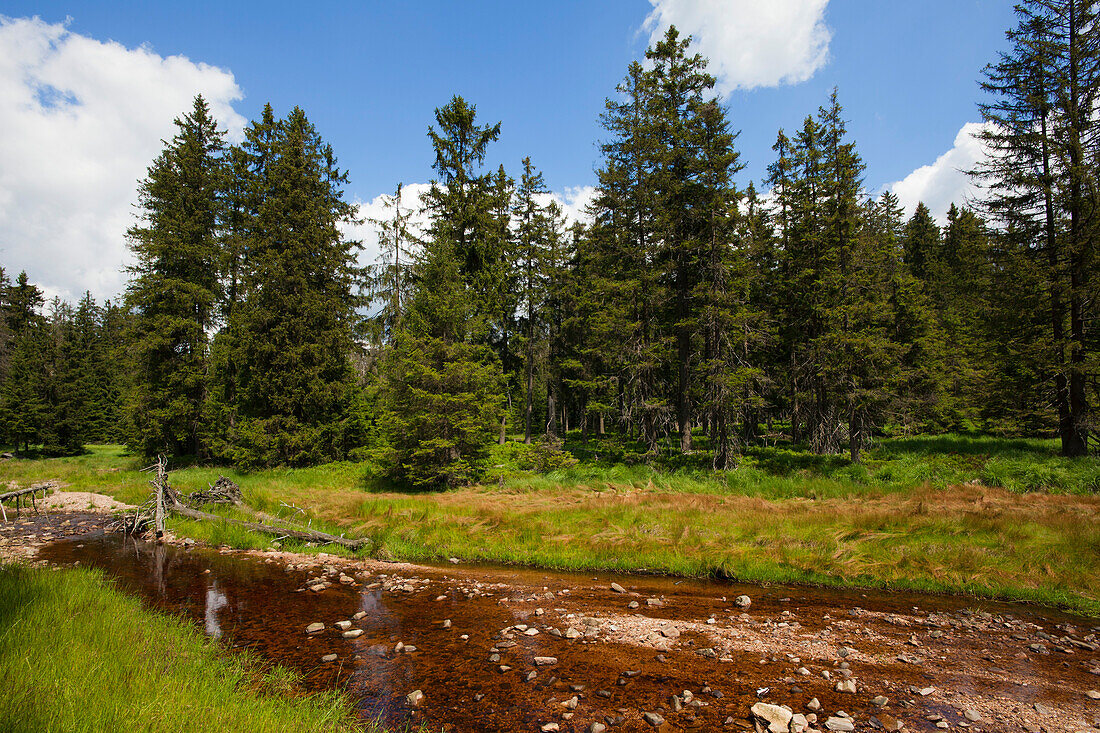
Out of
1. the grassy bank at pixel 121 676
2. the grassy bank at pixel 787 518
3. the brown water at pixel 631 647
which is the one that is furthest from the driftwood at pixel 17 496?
the grassy bank at pixel 121 676

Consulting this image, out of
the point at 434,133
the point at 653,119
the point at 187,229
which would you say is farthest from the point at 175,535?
the point at 653,119

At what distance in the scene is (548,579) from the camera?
11242 mm

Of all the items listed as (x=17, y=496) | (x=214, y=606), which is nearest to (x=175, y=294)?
(x=17, y=496)

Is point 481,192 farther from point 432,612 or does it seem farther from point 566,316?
point 432,612

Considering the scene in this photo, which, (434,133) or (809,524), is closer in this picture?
(809,524)

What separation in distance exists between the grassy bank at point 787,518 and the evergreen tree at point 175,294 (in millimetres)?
6977

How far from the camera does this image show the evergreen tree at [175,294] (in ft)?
95.3

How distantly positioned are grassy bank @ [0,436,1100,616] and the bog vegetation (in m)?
2.17

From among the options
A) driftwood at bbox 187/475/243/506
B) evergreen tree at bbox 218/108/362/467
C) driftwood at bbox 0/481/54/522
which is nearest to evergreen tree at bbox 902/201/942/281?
evergreen tree at bbox 218/108/362/467

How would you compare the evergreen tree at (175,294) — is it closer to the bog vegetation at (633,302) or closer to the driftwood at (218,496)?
the bog vegetation at (633,302)

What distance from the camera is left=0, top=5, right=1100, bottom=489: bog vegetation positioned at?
67.8 ft

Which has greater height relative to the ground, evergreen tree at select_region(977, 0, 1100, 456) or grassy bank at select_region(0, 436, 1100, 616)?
evergreen tree at select_region(977, 0, 1100, 456)

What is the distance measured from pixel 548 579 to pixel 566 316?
28.8m

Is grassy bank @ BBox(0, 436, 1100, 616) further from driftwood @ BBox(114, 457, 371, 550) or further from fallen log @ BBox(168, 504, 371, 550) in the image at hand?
driftwood @ BBox(114, 457, 371, 550)
